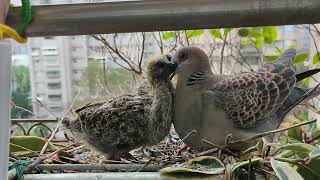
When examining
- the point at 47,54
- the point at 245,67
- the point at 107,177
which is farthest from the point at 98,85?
the point at 107,177

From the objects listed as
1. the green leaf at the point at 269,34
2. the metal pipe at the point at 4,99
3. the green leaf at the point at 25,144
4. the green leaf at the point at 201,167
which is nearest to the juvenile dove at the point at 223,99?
the green leaf at the point at 201,167

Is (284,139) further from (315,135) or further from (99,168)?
(99,168)

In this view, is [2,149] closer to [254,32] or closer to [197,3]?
[197,3]

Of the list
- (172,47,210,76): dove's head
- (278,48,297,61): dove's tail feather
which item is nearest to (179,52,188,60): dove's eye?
(172,47,210,76): dove's head

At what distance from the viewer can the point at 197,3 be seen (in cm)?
42

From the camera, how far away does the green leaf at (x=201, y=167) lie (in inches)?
19.8

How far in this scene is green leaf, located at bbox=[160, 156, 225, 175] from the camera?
0.50 metres

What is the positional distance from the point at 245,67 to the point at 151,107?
1.89ft

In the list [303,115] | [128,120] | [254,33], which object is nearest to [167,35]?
[254,33]

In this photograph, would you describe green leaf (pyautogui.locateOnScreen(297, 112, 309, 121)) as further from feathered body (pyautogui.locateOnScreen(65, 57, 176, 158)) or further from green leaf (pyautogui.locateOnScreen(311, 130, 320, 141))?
feathered body (pyautogui.locateOnScreen(65, 57, 176, 158))

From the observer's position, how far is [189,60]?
2.31 ft

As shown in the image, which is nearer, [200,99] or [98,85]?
[200,99]

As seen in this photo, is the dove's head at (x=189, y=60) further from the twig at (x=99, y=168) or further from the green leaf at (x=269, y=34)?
the green leaf at (x=269, y=34)

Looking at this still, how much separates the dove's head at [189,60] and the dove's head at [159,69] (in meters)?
0.01
